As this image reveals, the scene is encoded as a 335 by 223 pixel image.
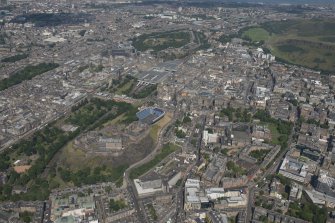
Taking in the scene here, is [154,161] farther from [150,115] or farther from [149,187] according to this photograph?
[150,115]

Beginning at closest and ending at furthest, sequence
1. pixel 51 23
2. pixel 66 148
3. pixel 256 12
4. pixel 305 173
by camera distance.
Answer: pixel 305 173, pixel 66 148, pixel 51 23, pixel 256 12

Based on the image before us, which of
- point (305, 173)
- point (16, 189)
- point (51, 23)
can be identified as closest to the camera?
point (16, 189)

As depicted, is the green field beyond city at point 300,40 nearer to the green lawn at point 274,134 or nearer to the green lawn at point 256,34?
the green lawn at point 256,34

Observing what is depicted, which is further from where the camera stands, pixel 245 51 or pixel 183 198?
pixel 245 51

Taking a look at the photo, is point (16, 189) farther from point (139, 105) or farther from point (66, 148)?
point (139, 105)

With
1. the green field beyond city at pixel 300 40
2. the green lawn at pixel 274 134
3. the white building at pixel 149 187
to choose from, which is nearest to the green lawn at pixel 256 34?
the green field beyond city at pixel 300 40

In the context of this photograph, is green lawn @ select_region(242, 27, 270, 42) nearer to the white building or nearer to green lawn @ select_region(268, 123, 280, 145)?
green lawn @ select_region(268, 123, 280, 145)

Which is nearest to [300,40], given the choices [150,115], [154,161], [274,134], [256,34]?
[256,34]

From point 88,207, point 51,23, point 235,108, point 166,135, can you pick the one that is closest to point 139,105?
point 166,135
